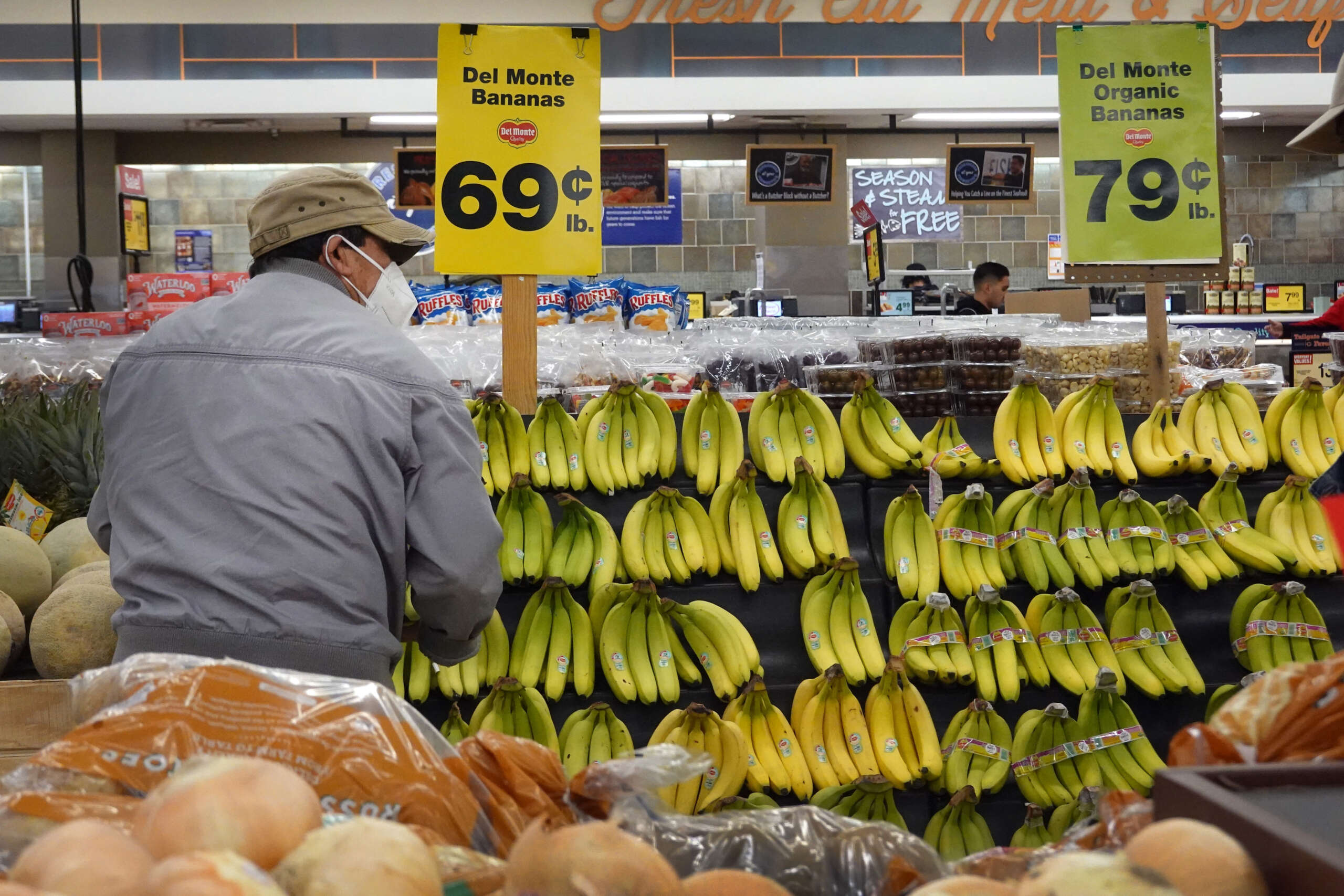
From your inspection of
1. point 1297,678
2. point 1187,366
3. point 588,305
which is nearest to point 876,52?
point 588,305

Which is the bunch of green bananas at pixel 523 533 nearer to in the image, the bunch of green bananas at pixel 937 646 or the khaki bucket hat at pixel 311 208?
the bunch of green bananas at pixel 937 646

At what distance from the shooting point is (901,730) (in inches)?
124

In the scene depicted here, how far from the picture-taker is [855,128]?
1105cm

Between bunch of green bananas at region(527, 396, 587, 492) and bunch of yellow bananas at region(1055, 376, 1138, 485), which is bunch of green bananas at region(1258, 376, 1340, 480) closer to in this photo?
bunch of yellow bananas at region(1055, 376, 1138, 485)

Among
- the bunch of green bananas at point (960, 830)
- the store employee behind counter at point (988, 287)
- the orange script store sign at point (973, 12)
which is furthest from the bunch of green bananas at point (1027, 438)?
the orange script store sign at point (973, 12)

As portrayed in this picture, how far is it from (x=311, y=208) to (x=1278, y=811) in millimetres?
1853

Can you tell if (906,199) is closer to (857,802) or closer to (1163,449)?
(1163,449)

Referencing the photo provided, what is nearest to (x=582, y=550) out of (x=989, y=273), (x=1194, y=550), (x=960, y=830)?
(x=960, y=830)

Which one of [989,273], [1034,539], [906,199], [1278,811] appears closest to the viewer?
[1278,811]

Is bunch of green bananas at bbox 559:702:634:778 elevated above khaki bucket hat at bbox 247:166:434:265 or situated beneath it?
situated beneath

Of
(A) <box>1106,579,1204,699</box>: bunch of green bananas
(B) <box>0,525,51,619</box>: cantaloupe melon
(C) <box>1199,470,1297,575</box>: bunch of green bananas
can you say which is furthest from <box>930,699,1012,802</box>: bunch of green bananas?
(B) <box>0,525,51,619</box>: cantaloupe melon

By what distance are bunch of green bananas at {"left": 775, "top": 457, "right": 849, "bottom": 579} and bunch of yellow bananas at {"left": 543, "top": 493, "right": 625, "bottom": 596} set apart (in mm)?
484

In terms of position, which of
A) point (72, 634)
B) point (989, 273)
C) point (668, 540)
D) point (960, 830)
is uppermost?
point (989, 273)

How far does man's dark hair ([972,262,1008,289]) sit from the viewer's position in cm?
876
